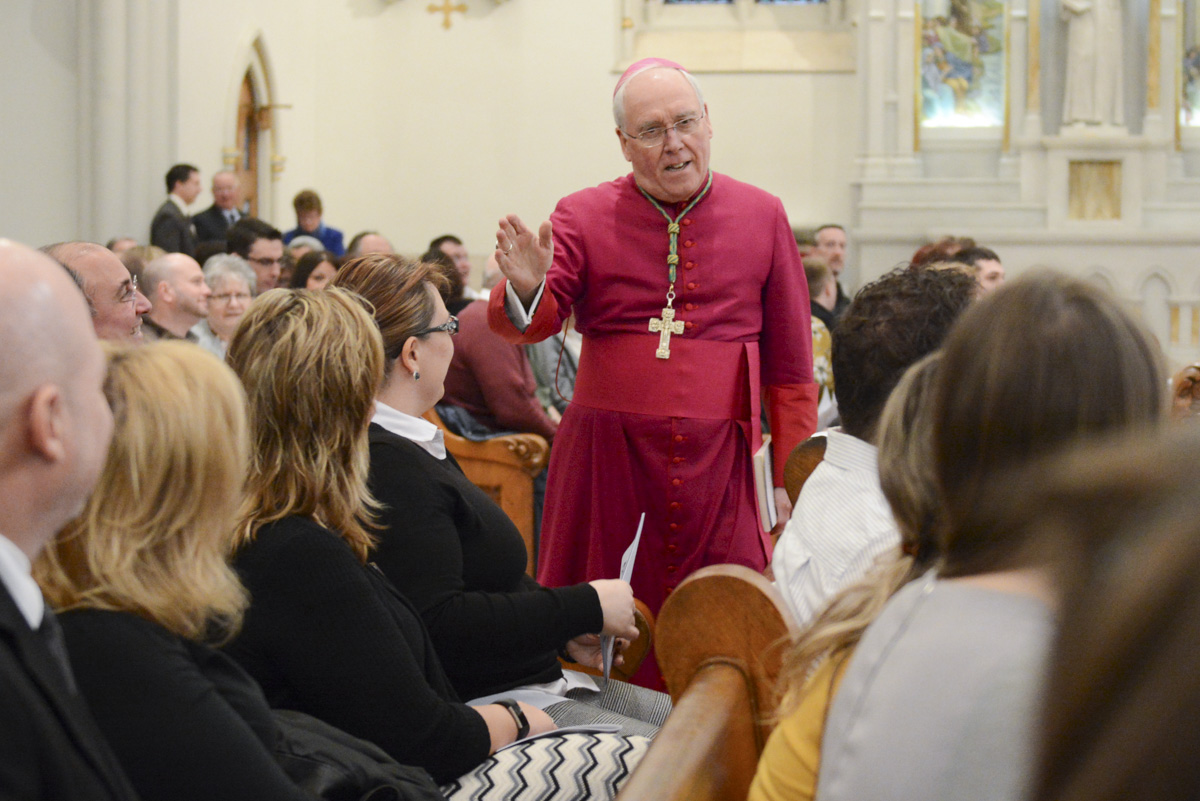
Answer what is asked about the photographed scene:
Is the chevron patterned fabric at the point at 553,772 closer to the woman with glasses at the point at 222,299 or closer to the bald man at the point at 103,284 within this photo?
the bald man at the point at 103,284

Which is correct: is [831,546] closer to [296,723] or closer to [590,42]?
[296,723]

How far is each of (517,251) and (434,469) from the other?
2.67 feet

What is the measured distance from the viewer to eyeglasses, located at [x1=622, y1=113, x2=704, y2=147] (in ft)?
10.0

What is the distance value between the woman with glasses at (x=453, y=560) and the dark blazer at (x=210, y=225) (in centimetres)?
600

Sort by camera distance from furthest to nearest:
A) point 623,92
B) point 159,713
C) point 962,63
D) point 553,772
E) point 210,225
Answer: point 962,63
point 210,225
point 623,92
point 553,772
point 159,713

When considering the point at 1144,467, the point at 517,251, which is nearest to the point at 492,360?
the point at 517,251

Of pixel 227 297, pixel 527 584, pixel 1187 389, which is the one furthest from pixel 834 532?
pixel 227 297

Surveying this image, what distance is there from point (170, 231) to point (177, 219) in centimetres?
9

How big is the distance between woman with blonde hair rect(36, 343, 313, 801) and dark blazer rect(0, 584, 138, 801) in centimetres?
19

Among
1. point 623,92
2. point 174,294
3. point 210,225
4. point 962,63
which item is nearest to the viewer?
point 623,92

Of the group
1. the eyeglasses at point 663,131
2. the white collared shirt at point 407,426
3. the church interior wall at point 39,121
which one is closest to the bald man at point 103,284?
the white collared shirt at point 407,426

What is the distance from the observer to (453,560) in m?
2.27

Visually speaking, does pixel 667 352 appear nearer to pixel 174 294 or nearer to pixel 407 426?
pixel 407 426

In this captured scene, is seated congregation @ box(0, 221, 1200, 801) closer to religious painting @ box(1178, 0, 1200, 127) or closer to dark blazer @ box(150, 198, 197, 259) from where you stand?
dark blazer @ box(150, 198, 197, 259)
